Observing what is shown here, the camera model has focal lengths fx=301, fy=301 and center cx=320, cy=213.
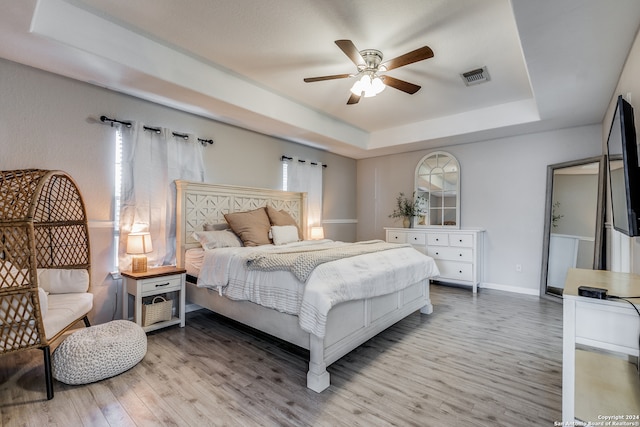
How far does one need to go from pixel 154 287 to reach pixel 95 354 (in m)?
0.90

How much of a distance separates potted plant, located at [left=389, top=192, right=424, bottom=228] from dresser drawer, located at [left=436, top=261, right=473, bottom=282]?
95cm

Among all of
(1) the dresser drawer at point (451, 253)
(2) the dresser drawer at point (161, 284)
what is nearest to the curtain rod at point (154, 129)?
(2) the dresser drawer at point (161, 284)

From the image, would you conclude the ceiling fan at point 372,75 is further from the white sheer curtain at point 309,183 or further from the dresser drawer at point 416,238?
the dresser drawer at point 416,238

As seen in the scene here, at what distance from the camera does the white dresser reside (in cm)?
461

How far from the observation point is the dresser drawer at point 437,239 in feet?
15.9

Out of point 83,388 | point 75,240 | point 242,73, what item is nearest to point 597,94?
point 242,73

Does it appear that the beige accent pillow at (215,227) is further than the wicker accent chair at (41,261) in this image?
Yes

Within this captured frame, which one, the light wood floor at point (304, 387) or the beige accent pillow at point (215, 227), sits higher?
the beige accent pillow at point (215, 227)

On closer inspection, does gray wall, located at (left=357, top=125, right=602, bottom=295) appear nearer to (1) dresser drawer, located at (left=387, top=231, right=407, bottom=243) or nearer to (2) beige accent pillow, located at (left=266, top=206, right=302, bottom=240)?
(1) dresser drawer, located at (left=387, top=231, right=407, bottom=243)

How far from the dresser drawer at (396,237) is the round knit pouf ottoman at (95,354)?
13.7 ft

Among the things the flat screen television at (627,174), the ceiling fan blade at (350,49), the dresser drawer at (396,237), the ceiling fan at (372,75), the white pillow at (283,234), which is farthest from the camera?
the dresser drawer at (396,237)

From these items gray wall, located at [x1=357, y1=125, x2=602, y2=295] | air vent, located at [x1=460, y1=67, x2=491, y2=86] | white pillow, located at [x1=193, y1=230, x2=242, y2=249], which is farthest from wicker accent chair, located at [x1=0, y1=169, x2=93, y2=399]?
gray wall, located at [x1=357, y1=125, x2=602, y2=295]

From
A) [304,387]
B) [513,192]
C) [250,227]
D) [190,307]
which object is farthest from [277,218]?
[513,192]

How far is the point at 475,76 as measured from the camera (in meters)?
3.21
